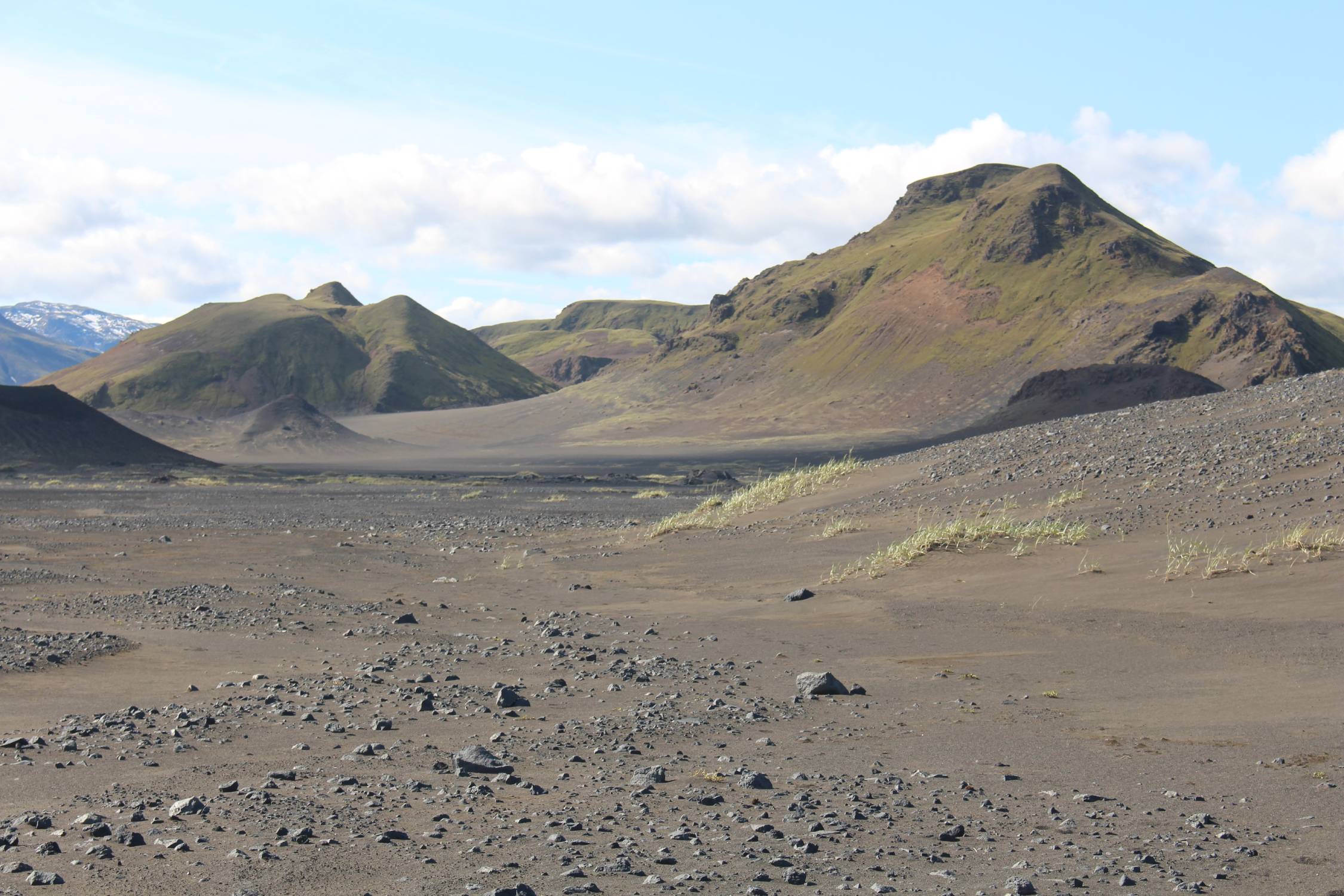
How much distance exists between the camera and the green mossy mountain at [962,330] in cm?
10350

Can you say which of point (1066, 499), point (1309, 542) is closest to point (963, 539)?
point (1066, 499)

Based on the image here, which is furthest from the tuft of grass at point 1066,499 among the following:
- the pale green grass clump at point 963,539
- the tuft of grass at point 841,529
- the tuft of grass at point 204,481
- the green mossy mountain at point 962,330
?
the green mossy mountain at point 962,330

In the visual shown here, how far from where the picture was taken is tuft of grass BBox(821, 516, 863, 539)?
71.1 ft

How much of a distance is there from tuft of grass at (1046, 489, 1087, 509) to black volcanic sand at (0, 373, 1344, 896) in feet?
0.65

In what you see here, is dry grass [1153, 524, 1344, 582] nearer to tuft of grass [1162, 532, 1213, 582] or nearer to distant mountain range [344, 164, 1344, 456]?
tuft of grass [1162, 532, 1213, 582]

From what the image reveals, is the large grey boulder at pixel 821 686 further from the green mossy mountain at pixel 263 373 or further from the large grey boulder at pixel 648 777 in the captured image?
the green mossy mountain at pixel 263 373

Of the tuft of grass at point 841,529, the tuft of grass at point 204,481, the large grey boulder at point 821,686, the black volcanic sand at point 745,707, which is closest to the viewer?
the black volcanic sand at point 745,707

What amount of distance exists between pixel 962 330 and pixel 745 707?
11662cm

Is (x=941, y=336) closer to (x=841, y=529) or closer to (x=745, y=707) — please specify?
(x=841, y=529)

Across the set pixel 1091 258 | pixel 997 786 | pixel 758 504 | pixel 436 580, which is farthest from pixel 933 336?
pixel 997 786

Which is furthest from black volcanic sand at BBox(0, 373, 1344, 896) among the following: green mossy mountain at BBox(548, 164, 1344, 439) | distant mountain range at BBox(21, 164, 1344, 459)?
green mossy mountain at BBox(548, 164, 1344, 439)

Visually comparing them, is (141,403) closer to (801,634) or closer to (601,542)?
(601,542)

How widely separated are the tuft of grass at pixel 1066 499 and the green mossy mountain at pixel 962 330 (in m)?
83.3

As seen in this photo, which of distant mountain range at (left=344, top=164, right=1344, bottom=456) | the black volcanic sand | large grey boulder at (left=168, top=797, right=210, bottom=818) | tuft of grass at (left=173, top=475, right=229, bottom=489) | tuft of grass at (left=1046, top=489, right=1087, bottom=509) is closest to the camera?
the black volcanic sand
